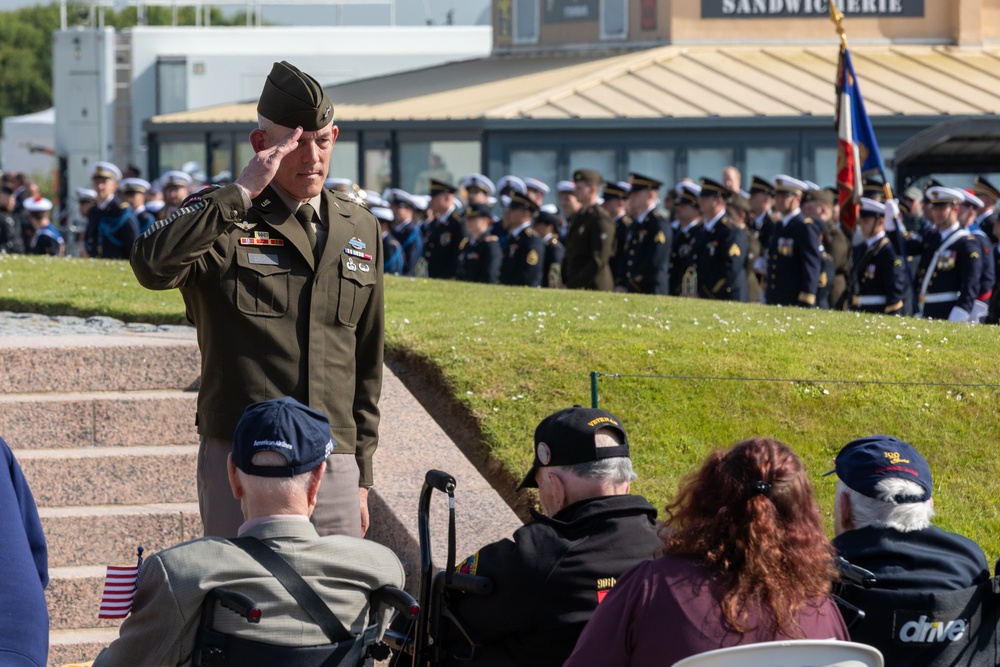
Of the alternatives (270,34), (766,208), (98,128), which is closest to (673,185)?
(766,208)

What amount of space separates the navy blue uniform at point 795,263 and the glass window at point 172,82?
19934 mm

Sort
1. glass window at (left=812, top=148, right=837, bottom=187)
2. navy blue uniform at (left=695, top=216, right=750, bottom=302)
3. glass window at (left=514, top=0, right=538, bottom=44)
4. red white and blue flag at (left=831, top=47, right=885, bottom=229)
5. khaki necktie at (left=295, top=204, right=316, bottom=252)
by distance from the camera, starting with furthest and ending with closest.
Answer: glass window at (left=514, top=0, right=538, bottom=44)
glass window at (left=812, top=148, right=837, bottom=187)
navy blue uniform at (left=695, top=216, right=750, bottom=302)
red white and blue flag at (left=831, top=47, right=885, bottom=229)
khaki necktie at (left=295, top=204, right=316, bottom=252)

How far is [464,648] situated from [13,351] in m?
4.61

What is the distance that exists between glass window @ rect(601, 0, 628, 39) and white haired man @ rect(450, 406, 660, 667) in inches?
1090

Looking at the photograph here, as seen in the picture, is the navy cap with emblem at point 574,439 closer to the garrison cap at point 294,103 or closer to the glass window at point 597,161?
the garrison cap at point 294,103

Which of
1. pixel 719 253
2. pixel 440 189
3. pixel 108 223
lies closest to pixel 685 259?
pixel 719 253

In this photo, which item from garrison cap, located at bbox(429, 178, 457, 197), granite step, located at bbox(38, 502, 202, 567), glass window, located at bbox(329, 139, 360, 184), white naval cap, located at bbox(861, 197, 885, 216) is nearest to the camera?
granite step, located at bbox(38, 502, 202, 567)

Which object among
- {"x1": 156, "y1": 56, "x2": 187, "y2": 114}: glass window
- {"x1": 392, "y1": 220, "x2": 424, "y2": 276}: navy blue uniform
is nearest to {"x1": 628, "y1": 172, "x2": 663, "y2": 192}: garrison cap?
{"x1": 392, "y1": 220, "x2": 424, "y2": 276}: navy blue uniform

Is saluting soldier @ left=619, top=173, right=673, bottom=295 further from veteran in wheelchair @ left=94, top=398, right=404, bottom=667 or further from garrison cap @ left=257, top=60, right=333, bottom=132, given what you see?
veteran in wheelchair @ left=94, top=398, right=404, bottom=667

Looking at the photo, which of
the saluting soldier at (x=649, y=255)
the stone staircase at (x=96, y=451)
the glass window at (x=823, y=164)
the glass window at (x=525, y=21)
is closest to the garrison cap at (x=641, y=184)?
the saluting soldier at (x=649, y=255)

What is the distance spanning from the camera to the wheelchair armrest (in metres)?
3.31

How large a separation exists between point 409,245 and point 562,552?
16.4 metres

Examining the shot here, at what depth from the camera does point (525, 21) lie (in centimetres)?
3244

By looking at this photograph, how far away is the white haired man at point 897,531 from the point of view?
3.89 meters
